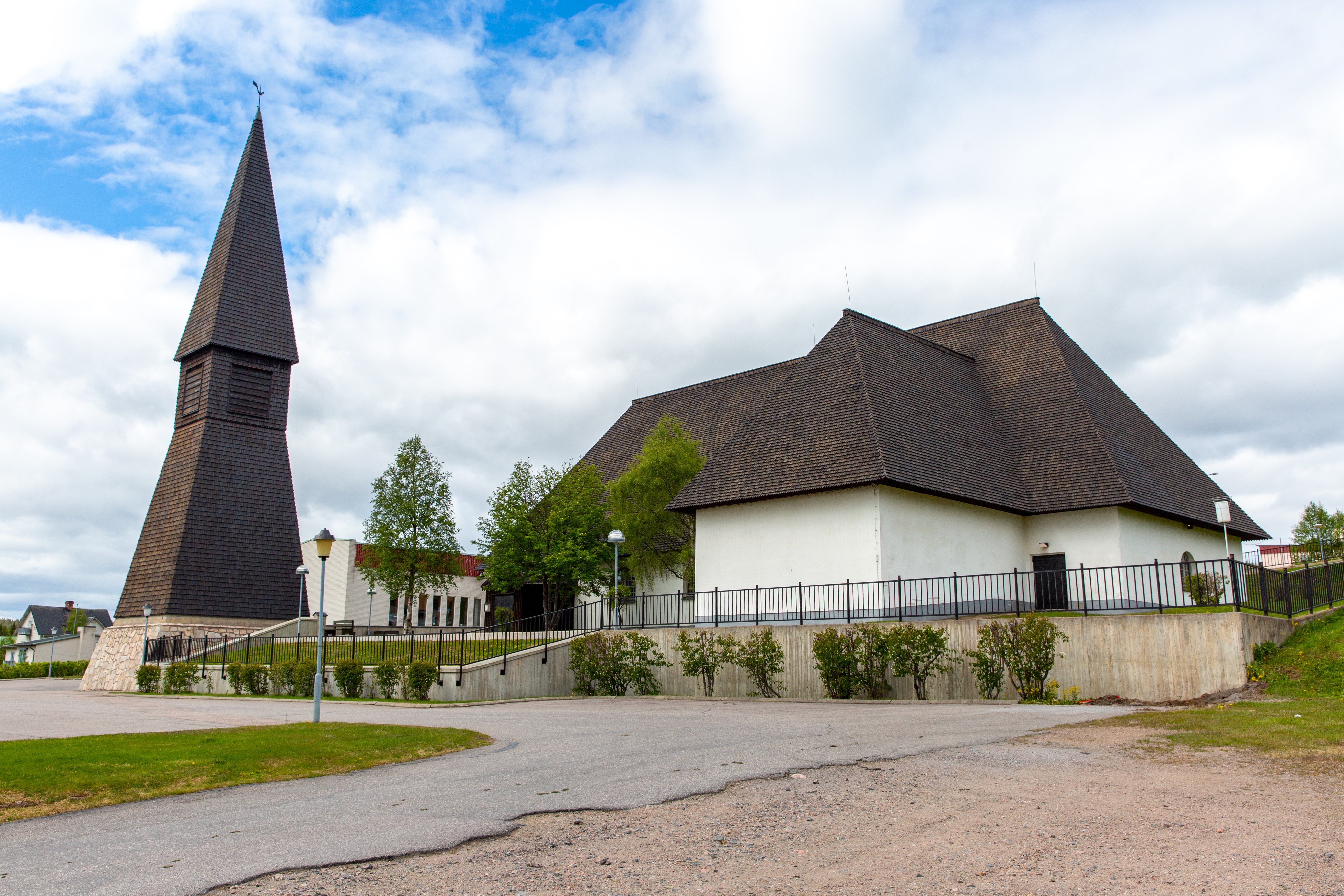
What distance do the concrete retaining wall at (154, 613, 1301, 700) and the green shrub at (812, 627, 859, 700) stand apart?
0.45 meters

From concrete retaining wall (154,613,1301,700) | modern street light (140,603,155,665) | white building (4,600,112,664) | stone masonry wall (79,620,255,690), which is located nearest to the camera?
concrete retaining wall (154,613,1301,700)

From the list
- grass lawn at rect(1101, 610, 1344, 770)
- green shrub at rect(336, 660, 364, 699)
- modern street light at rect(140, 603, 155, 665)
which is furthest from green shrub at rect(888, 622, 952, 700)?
modern street light at rect(140, 603, 155, 665)

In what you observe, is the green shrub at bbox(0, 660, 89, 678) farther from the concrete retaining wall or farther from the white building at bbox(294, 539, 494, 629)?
the concrete retaining wall

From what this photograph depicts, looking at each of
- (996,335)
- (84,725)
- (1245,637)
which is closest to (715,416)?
(996,335)

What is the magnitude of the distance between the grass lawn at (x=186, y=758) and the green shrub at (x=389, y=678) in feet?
31.0

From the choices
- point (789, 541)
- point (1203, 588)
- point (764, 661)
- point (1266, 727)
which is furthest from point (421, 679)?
point (1203, 588)

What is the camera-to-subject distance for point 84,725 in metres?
15.9

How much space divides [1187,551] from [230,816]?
30.2 metres

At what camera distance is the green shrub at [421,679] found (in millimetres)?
22781

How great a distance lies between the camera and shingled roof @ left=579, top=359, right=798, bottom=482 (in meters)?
38.9

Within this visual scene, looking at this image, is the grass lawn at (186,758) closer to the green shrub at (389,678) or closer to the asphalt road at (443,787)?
the asphalt road at (443,787)

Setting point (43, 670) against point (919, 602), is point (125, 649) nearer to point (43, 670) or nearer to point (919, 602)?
point (43, 670)

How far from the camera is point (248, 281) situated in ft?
135

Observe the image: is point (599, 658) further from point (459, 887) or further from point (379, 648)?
point (459, 887)
